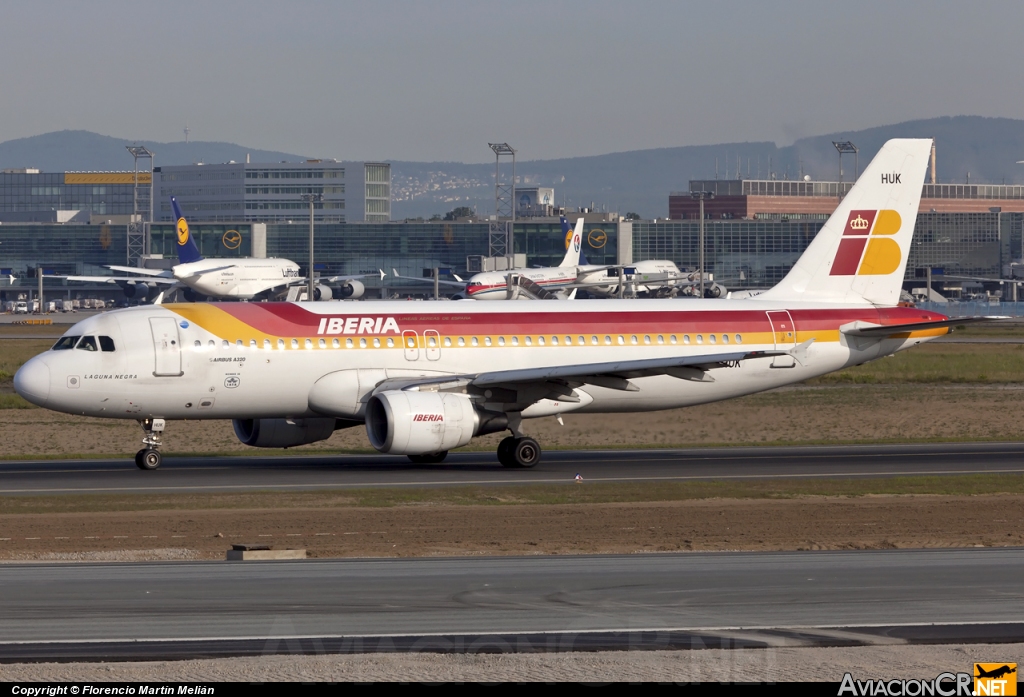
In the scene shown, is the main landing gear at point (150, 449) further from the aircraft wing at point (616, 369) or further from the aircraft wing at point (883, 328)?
the aircraft wing at point (883, 328)

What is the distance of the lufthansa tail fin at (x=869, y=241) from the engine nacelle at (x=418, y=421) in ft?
35.8

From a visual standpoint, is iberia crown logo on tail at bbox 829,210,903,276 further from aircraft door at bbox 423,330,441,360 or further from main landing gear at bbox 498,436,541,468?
aircraft door at bbox 423,330,441,360

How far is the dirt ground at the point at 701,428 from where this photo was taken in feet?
124

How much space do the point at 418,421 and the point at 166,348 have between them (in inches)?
253

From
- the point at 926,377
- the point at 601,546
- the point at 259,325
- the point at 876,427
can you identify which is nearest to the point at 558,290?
the point at 926,377

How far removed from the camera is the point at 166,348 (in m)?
32.4

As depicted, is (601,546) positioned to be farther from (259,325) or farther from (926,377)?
(926,377)

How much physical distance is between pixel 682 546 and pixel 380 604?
624 centimetres

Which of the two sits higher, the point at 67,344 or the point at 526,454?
the point at 67,344

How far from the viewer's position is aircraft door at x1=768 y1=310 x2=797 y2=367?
36.4 metres

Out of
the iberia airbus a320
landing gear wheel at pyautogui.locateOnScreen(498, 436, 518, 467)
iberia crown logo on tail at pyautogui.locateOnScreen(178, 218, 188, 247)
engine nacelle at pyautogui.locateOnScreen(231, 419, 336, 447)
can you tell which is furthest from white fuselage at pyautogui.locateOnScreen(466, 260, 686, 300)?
landing gear wheel at pyautogui.locateOnScreen(498, 436, 518, 467)

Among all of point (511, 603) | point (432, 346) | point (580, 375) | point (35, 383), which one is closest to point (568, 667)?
point (511, 603)

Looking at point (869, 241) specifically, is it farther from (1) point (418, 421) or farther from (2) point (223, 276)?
(2) point (223, 276)

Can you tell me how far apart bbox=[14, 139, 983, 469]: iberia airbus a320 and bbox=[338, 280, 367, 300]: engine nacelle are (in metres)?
110
